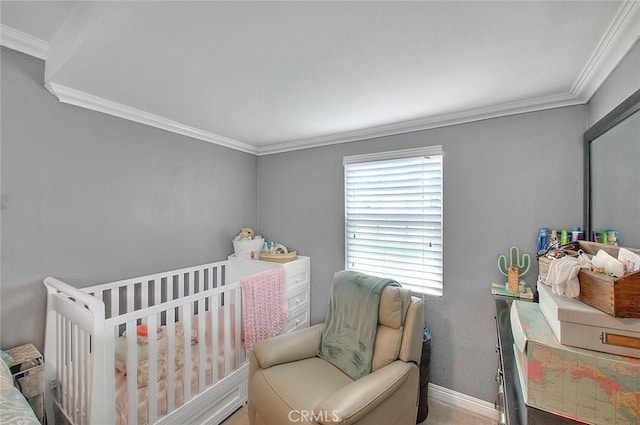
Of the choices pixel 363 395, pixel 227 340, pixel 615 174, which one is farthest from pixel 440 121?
pixel 227 340

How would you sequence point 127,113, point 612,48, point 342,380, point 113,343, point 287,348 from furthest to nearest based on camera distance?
point 127,113 → point 287,348 → point 342,380 → point 113,343 → point 612,48

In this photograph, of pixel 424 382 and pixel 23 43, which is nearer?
pixel 23 43

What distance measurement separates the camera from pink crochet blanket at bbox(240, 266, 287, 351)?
2.13 metres

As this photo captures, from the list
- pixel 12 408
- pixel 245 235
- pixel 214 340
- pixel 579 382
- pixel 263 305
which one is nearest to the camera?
pixel 579 382

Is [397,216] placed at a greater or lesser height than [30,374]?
greater

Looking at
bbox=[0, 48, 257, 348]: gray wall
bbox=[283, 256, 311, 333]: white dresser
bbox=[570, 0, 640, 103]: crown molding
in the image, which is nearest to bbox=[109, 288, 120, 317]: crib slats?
bbox=[0, 48, 257, 348]: gray wall

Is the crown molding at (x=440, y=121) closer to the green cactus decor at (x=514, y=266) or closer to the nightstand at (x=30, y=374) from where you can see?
the green cactus decor at (x=514, y=266)

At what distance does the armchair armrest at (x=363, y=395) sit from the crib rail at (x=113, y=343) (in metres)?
1.00

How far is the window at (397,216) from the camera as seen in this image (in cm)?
223

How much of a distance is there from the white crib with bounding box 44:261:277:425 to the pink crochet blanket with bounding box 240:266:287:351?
0.07 m

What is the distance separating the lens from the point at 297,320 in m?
2.75

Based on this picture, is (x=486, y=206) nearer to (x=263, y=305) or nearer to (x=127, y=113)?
(x=263, y=305)

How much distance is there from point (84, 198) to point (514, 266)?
3.10 metres

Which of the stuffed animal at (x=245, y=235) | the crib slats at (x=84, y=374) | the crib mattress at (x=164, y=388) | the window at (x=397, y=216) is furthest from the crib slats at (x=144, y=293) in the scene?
the window at (x=397, y=216)
